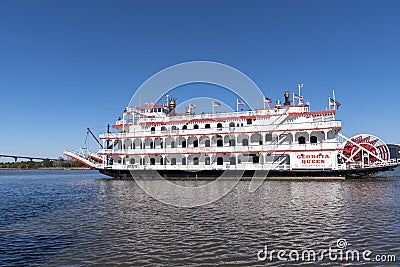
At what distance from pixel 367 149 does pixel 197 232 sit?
34.1 meters

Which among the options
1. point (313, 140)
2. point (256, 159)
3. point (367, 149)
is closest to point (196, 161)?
point (256, 159)

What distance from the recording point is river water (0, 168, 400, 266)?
30.8 ft

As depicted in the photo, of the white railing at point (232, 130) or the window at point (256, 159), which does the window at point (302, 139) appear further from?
the window at point (256, 159)

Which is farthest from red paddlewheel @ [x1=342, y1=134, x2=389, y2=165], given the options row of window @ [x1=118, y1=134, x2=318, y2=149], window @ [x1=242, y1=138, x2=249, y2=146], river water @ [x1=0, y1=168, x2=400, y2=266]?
river water @ [x1=0, y1=168, x2=400, y2=266]

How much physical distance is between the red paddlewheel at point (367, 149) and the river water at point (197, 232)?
20992 millimetres

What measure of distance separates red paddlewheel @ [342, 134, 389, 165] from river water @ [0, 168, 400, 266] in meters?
21.0

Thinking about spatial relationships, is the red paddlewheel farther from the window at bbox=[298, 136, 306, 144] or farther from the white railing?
the white railing

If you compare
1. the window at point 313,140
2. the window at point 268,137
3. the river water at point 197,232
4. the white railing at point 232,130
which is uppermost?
the white railing at point 232,130

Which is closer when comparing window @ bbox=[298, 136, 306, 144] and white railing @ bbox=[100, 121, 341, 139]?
white railing @ bbox=[100, 121, 341, 139]

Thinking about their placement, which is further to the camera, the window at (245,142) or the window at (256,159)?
the window at (245,142)

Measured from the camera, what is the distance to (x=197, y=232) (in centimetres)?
1217

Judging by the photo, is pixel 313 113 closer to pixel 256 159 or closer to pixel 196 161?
pixel 256 159

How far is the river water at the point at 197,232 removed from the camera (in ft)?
30.8

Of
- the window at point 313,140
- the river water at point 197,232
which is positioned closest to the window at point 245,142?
the window at point 313,140
